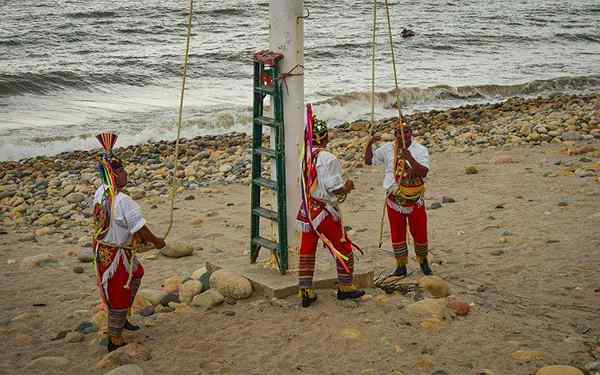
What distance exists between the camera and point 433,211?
10.8 meters

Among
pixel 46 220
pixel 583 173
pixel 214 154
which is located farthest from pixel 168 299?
pixel 214 154

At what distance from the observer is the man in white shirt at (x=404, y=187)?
7887 millimetres

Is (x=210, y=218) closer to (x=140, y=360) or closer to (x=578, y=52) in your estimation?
(x=140, y=360)

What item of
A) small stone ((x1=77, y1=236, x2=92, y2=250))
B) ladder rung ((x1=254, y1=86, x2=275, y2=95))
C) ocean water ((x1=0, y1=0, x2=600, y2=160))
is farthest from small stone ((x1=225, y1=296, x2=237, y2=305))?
ocean water ((x1=0, y1=0, x2=600, y2=160))

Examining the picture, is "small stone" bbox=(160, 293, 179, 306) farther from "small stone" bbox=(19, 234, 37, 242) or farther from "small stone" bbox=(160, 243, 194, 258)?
"small stone" bbox=(19, 234, 37, 242)

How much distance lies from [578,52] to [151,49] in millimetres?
14229

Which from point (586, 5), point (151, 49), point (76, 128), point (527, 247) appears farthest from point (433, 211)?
point (586, 5)

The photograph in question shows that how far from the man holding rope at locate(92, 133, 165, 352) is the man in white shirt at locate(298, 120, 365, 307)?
122cm

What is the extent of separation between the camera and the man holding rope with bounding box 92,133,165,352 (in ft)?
20.9

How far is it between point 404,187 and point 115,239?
2.73 metres

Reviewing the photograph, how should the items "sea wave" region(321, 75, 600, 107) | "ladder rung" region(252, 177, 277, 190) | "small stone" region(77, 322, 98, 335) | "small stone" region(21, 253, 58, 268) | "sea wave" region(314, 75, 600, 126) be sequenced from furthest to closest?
1. "sea wave" region(321, 75, 600, 107)
2. "sea wave" region(314, 75, 600, 126)
3. "small stone" region(21, 253, 58, 268)
4. "ladder rung" region(252, 177, 277, 190)
5. "small stone" region(77, 322, 98, 335)

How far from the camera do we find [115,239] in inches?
254

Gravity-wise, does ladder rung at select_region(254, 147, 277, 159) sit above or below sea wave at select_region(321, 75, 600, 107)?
above

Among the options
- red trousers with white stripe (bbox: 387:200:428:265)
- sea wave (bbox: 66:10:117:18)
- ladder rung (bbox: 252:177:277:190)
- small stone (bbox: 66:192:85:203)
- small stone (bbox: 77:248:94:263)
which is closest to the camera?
ladder rung (bbox: 252:177:277:190)
